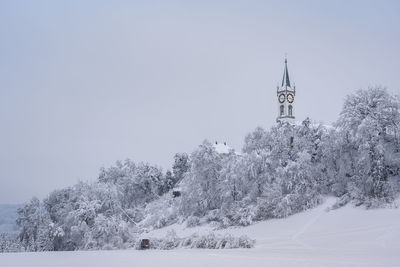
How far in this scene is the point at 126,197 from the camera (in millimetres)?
61188

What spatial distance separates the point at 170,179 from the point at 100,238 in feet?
115

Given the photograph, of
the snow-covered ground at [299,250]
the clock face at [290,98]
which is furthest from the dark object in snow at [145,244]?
the clock face at [290,98]

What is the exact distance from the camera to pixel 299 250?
683 inches

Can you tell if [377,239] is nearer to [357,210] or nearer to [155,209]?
[357,210]

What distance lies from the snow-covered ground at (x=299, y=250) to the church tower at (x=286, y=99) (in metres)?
63.2

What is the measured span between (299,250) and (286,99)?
7903 centimetres

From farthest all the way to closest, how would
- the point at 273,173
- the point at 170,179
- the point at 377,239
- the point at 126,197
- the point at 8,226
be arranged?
the point at 8,226 < the point at 170,179 < the point at 126,197 < the point at 273,173 < the point at 377,239

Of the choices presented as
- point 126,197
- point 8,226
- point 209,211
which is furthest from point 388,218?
point 8,226

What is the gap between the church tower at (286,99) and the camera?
92125 millimetres

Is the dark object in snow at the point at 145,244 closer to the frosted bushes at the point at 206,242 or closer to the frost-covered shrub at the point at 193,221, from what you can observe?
the frosted bushes at the point at 206,242

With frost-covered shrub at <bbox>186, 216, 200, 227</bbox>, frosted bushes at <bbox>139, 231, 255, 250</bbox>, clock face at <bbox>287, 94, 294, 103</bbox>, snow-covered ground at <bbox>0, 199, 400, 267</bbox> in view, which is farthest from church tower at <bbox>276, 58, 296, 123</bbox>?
frosted bushes at <bbox>139, 231, 255, 250</bbox>

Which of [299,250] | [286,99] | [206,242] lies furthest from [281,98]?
[299,250]

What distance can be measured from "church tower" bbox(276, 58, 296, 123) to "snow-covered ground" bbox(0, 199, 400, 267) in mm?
63158

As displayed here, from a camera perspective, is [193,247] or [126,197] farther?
[126,197]
